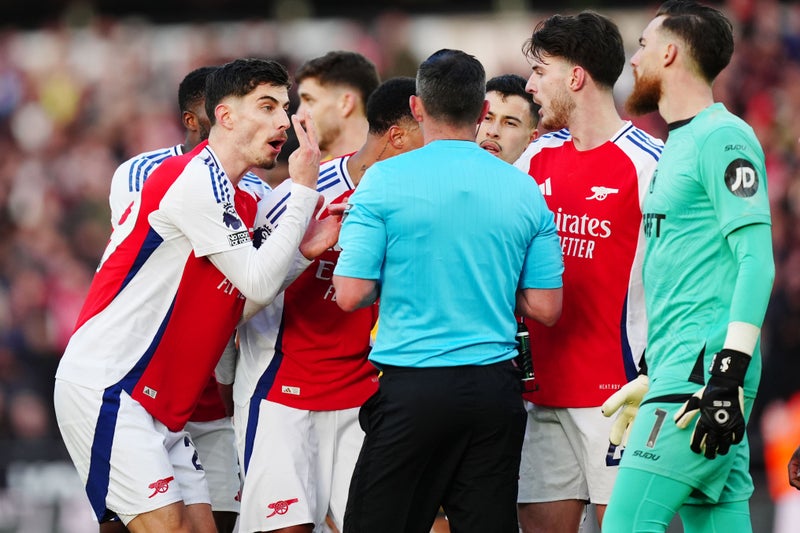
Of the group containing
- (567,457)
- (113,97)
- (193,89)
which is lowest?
(567,457)

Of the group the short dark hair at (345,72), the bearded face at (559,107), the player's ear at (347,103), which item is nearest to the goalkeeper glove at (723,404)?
the bearded face at (559,107)

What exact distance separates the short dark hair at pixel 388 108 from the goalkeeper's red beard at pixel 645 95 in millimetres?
1323

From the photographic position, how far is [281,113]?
231 inches

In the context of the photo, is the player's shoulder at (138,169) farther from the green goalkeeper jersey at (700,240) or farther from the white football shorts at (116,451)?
the green goalkeeper jersey at (700,240)

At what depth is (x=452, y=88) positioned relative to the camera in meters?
5.04

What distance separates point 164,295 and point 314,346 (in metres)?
0.83

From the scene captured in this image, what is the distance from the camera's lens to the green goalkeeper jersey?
14.9ft

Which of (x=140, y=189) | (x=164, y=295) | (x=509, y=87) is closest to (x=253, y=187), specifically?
(x=140, y=189)

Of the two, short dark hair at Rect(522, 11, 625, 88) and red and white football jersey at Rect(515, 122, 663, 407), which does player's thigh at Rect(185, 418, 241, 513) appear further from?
short dark hair at Rect(522, 11, 625, 88)

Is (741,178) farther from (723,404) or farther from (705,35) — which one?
(723,404)

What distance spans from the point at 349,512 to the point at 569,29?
7.99 ft

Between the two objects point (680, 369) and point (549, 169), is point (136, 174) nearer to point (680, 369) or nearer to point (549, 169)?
point (549, 169)

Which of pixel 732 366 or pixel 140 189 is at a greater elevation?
pixel 140 189

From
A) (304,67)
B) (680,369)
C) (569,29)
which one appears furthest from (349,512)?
(304,67)
